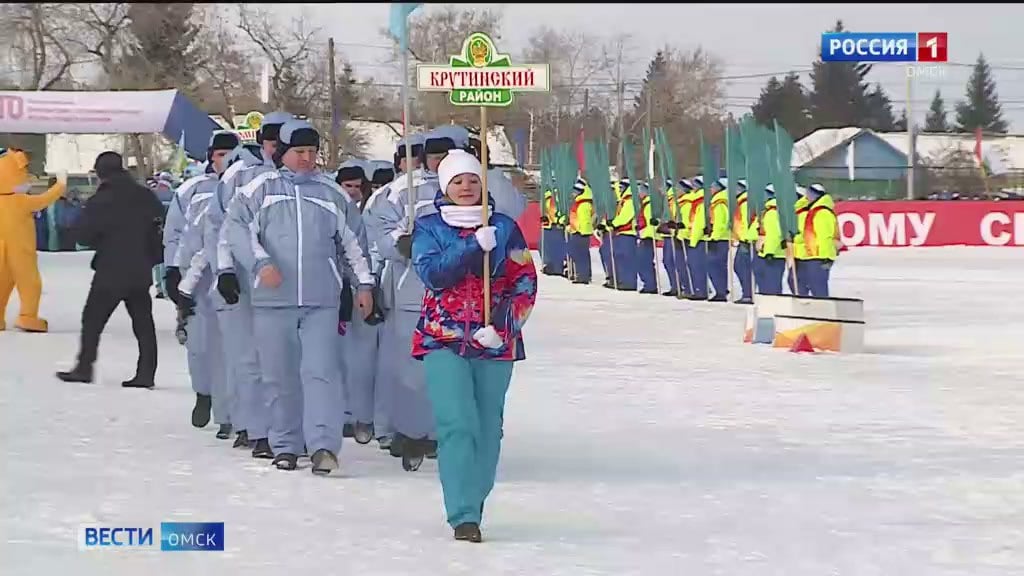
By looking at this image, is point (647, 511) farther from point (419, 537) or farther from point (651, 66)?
point (651, 66)

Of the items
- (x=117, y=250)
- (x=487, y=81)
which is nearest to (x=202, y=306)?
(x=117, y=250)

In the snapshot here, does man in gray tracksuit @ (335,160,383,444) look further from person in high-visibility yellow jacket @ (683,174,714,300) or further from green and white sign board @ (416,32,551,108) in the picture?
person in high-visibility yellow jacket @ (683,174,714,300)

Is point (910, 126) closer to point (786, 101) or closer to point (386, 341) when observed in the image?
point (386, 341)

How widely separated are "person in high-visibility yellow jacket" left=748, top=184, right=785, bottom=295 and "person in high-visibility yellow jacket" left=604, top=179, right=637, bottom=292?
5.13m

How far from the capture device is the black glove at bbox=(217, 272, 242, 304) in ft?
29.2

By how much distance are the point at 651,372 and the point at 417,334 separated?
22.3 ft

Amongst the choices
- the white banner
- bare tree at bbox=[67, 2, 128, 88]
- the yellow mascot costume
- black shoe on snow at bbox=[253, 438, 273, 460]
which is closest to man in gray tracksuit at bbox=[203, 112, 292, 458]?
black shoe on snow at bbox=[253, 438, 273, 460]

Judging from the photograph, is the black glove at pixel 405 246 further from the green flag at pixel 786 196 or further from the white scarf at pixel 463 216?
the green flag at pixel 786 196

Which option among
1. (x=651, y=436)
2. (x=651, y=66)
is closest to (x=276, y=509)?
(x=651, y=436)

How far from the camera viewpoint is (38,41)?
4806cm

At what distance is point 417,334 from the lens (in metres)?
7.49

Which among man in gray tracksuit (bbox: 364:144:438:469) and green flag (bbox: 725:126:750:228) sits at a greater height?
green flag (bbox: 725:126:750:228)

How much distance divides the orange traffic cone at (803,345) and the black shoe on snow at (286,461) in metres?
7.54

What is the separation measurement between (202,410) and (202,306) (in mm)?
641
